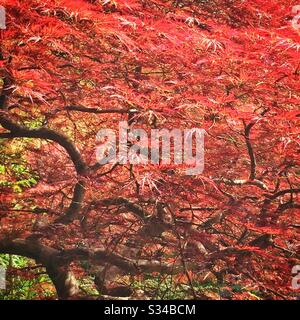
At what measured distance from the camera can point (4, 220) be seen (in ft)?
7.63

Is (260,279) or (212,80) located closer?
(212,80)

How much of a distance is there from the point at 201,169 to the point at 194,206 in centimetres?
21

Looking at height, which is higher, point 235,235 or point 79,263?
point 235,235

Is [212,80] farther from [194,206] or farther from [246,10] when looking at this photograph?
[194,206]

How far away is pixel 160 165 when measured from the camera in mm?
2164

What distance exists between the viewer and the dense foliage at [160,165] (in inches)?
88.9

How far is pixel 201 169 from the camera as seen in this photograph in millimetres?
2371

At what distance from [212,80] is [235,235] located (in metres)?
0.86

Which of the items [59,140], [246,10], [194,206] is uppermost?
[246,10]

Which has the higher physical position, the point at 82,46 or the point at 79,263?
the point at 82,46

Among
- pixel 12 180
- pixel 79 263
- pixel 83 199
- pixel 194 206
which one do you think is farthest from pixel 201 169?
pixel 12 180

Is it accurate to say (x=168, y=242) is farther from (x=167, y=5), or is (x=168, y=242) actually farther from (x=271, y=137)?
(x=167, y=5)

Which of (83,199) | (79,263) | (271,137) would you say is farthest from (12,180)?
(271,137)

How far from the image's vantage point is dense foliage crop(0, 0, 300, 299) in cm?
226
